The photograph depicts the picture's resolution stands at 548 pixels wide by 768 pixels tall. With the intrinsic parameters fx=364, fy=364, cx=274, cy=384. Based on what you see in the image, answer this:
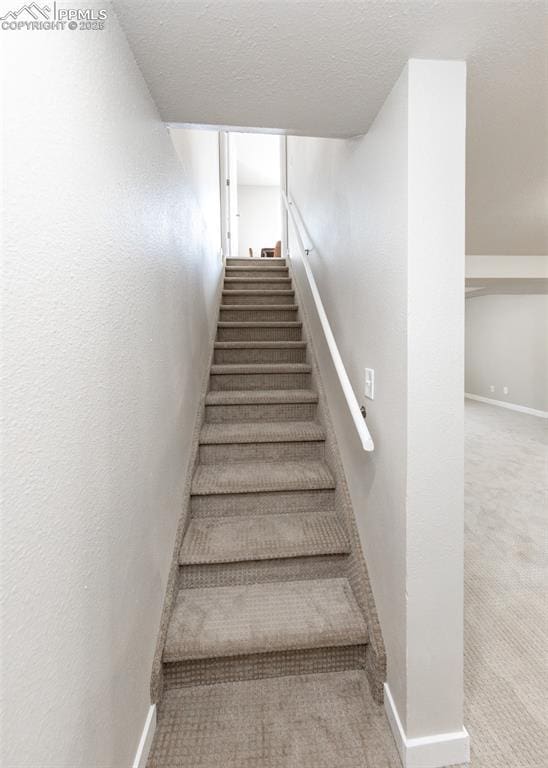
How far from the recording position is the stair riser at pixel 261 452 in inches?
81.7

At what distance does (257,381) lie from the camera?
261 cm

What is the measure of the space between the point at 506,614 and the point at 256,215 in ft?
24.4

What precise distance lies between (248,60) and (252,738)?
2.04m

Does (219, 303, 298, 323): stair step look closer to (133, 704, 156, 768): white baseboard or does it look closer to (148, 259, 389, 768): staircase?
(148, 259, 389, 768): staircase

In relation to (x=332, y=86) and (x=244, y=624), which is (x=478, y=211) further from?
(x=244, y=624)

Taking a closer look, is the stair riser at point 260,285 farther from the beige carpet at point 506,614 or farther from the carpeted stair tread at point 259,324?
the beige carpet at point 506,614

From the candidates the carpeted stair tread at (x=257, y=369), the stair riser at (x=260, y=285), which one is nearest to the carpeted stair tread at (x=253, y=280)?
the stair riser at (x=260, y=285)

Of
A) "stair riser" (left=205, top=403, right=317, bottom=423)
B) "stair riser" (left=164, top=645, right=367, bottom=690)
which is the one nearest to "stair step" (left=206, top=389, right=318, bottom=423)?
"stair riser" (left=205, top=403, right=317, bottom=423)

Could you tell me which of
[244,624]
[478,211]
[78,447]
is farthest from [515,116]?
[244,624]

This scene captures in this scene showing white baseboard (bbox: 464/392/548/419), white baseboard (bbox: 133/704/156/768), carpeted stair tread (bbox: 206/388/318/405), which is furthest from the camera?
white baseboard (bbox: 464/392/548/419)

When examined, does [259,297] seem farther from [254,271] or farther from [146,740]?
[146,740]

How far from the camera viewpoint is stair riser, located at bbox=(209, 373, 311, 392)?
2605 millimetres

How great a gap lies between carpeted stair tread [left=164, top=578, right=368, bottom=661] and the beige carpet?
479 millimetres

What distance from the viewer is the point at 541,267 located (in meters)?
3.82
